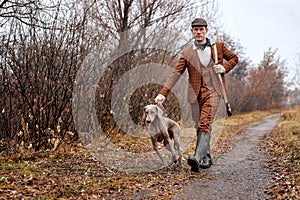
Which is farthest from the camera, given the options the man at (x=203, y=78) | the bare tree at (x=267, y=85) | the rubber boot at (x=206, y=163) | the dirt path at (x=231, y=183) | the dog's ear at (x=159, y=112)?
the bare tree at (x=267, y=85)

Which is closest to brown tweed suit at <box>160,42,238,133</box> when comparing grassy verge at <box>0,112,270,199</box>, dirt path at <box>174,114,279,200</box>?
dirt path at <box>174,114,279,200</box>

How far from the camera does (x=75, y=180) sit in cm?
486

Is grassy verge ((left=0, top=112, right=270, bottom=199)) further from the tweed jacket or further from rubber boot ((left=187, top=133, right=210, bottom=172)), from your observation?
the tweed jacket

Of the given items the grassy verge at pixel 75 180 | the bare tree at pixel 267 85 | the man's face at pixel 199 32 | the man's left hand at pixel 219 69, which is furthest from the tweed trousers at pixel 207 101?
the bare tree at pixel 267 85

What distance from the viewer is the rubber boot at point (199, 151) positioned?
5.23 m

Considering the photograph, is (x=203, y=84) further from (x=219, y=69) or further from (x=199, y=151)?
(x=199, y=151)

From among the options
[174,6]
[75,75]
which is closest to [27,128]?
[75,75]

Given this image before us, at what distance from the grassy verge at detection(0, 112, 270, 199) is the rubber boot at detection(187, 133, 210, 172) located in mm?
136

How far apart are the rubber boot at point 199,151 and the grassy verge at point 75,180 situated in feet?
0.45

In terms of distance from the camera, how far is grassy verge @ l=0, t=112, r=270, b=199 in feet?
13.7

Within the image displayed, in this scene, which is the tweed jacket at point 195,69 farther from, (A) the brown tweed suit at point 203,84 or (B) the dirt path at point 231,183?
(B) the dirt path at point 231,183

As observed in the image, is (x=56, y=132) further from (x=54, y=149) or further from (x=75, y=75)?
(x=75, y=75)

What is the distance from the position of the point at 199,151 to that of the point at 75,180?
71.7 inches

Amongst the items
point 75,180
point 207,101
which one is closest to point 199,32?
point 207,101
